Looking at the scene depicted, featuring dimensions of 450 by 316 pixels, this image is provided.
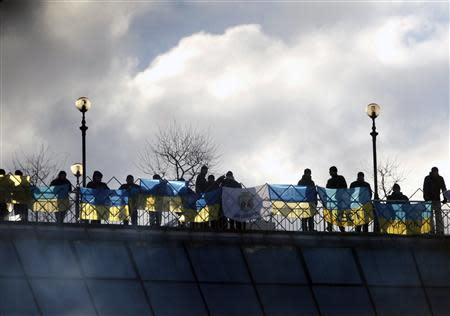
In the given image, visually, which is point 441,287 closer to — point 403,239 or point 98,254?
point 403,239

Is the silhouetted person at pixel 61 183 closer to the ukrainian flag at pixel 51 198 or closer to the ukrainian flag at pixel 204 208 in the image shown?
the ukrainian flag at pixel 51 198

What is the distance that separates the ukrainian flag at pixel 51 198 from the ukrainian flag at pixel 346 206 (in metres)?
7.33

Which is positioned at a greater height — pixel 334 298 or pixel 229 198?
pixel 229 198

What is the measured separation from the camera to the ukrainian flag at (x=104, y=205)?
43.2 metres

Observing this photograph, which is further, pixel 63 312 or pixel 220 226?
pixel 220 226

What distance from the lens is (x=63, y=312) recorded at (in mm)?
41312

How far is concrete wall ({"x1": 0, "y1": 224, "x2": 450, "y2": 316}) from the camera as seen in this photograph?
4156cm

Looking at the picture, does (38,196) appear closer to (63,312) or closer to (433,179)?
(63,312)

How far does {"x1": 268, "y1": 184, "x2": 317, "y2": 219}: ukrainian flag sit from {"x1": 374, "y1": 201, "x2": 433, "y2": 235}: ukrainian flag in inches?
81.8

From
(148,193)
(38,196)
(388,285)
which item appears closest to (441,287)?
(388,285)

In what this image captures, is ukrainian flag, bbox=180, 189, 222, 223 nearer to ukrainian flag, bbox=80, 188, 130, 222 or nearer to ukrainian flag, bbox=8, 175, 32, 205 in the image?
ukrainian flag, bbox=80, 188, 130, 222

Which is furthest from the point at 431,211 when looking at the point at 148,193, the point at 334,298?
the point at 148,193

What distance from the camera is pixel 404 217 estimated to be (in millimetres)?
46219

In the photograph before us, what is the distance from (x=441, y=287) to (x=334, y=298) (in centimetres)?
344
